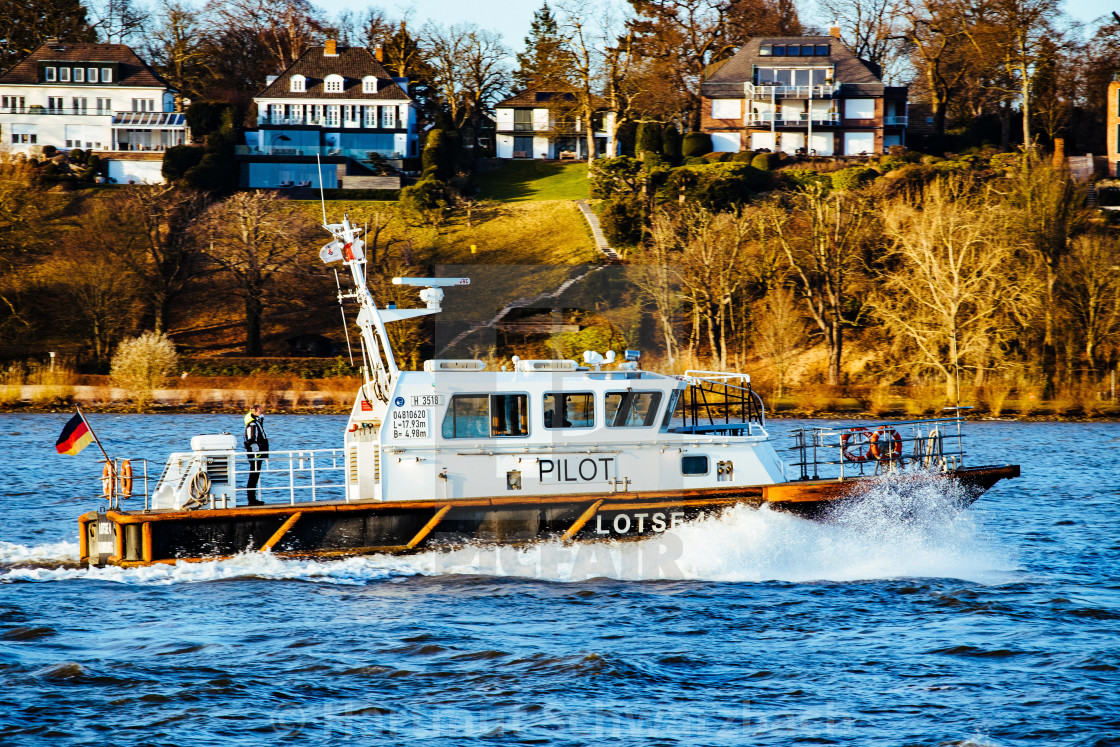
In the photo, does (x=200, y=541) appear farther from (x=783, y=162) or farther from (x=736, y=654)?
(x=783, y=162)

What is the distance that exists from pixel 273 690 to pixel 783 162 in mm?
62409

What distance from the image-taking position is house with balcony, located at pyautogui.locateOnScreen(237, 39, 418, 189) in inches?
2926

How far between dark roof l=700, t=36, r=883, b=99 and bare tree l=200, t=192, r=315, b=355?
35058 mm

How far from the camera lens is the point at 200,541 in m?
15.9

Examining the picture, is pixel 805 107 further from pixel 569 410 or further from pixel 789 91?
pixel 569 410

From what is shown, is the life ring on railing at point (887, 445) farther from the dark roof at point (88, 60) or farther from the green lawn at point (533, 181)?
the dark roof at point (88, 60)

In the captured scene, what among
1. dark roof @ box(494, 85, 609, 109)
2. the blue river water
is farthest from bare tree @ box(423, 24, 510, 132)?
the blue river water

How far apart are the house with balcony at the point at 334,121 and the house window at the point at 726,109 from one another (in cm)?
2190

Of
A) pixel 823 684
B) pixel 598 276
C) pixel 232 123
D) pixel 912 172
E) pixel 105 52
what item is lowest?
pixel 823 684

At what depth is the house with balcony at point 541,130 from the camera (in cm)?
8319

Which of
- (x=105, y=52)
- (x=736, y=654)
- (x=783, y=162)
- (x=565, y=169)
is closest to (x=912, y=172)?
(x=783, y=162)

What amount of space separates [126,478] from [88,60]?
7647cm

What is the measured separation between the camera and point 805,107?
75062mm

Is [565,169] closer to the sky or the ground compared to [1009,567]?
closer to the sky
